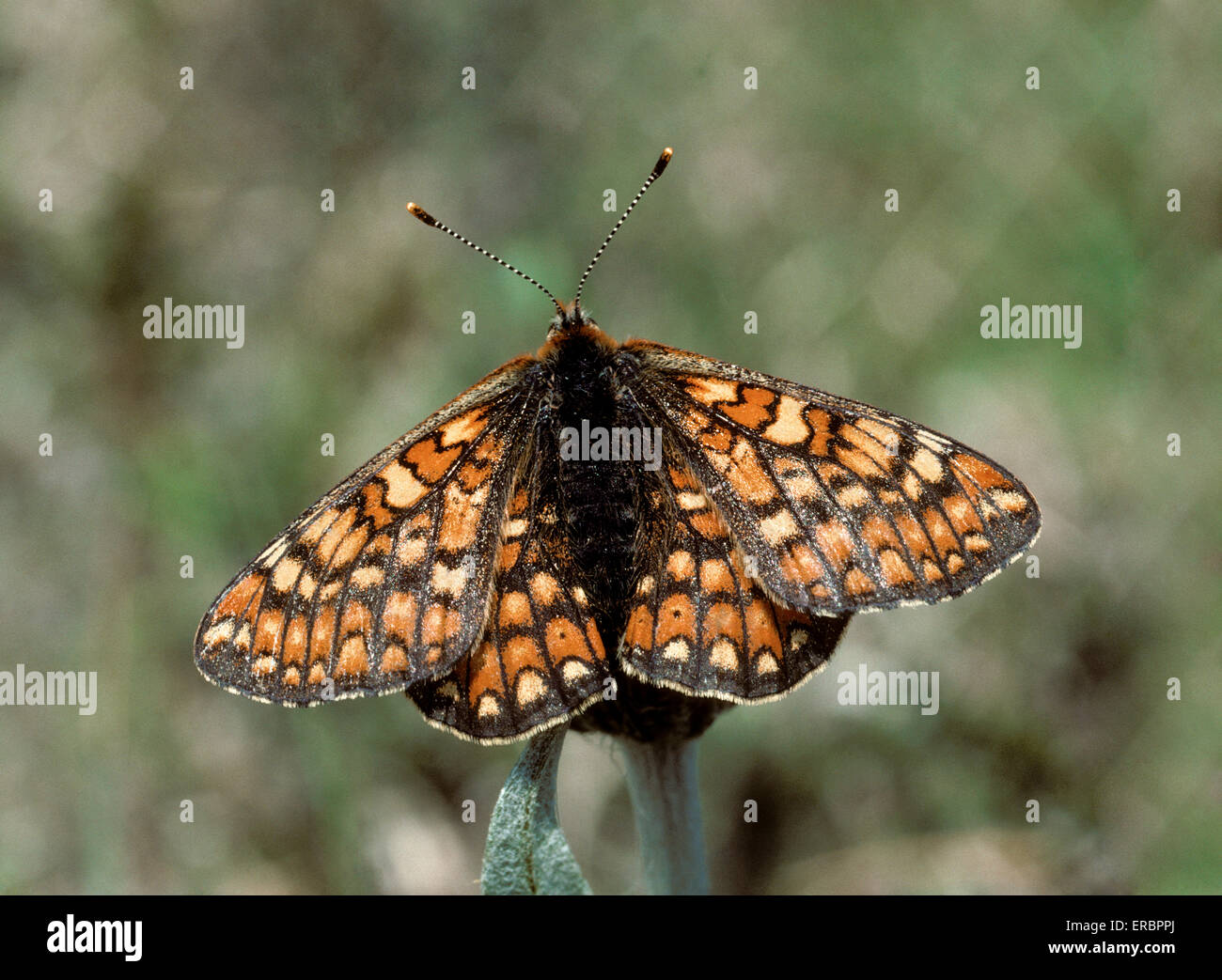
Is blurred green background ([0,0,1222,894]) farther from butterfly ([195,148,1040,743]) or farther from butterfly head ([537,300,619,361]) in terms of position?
butterfly head ([537,300,619,361])

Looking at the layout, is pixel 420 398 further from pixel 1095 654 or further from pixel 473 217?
pixel 1095 654

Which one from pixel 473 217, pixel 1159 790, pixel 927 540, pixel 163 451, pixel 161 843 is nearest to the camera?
pixel 927 540

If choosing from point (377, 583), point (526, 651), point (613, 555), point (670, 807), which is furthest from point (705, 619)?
point (377, 583)

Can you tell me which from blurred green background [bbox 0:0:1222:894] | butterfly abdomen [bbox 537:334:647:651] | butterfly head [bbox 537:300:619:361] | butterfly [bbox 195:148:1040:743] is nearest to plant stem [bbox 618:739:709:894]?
butterfly [bbox 195:148:1040:743]

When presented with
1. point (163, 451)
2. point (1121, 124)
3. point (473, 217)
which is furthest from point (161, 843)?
point (1121, 124)

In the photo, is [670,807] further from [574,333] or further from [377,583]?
Answer: [574,333]
